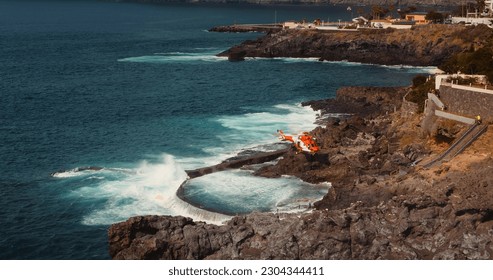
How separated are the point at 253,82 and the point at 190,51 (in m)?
44.5

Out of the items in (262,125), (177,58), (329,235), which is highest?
(177,58)

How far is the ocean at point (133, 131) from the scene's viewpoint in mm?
47938

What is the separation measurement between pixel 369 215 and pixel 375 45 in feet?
320

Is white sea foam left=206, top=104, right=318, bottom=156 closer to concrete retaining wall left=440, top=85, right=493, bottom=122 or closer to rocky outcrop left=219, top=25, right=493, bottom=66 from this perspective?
concrete retaining wall left=440, top=85, right=493, bottom=122

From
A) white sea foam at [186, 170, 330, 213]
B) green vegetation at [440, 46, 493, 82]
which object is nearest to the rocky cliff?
white sea foam at [186, 170, 330, 213]

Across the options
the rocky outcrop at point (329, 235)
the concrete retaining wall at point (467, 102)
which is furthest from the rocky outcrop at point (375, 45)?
the rocky outcrop at point (329, 235)

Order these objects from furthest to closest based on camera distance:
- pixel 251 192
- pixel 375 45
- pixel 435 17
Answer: pixel 435 17
pixel 375 45
pixel 251 192

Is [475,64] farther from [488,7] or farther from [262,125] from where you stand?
[488,7]

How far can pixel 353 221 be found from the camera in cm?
3797

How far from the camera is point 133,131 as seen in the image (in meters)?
73.6

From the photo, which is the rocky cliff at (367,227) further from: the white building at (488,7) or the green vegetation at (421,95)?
the white building at (488,7)

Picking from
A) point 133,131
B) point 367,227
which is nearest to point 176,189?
point 367,227

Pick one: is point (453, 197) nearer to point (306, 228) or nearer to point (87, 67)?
point (306, 228)

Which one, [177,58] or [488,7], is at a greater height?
[488,7]
